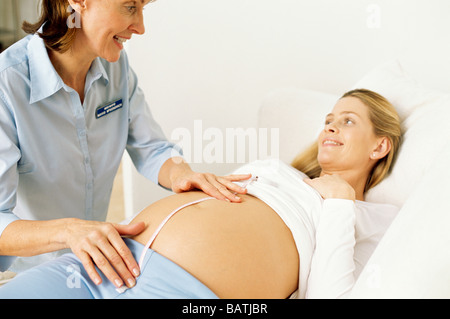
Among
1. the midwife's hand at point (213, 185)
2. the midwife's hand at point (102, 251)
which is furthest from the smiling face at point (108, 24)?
the midwife's hand at point (102, 251)

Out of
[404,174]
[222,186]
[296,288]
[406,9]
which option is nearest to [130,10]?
[222,186]

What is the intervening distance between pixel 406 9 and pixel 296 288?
49.8 inches

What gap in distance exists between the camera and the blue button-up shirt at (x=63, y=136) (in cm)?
129

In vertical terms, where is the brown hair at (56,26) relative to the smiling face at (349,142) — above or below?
above

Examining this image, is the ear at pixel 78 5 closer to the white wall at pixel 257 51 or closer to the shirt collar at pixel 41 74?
the shirt collar at pixel 41 74

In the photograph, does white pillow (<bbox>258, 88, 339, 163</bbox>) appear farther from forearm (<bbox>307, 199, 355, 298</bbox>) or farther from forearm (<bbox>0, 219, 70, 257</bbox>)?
forearm (<bbox>0, 219, 70, 257</bbox>)

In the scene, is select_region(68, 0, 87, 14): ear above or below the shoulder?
above

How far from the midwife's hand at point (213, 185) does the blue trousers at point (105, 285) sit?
0.29m

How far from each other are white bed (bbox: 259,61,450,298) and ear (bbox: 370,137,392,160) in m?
0.05

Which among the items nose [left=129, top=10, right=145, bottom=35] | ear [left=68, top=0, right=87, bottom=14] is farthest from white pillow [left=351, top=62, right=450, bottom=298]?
ear [left=68, top=0, right=87, bottom=14]

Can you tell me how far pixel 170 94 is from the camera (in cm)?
243

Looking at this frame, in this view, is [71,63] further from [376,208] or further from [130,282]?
[376,208]

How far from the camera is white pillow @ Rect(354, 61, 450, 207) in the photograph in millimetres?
1525

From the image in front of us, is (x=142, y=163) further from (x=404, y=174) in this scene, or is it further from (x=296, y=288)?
(x=404, y=174)
